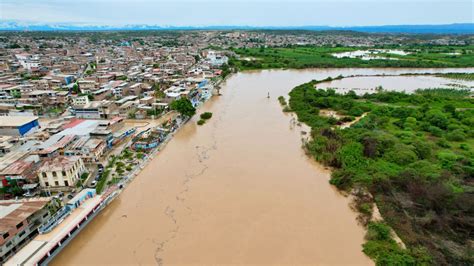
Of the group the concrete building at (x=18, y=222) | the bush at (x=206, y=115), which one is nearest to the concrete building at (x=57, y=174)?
the concrete building at (x=18, y=222)

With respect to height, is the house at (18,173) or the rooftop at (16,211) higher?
the rooftop at (16,211)

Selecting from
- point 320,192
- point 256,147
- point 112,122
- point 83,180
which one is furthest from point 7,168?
point 320,192

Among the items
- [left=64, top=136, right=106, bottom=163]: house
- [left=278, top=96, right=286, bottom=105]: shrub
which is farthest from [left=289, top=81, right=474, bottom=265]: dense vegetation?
[left=64, top=136, right=106, bottom=163]: house

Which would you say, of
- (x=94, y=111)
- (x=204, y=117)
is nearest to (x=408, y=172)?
(x=204, y=117)

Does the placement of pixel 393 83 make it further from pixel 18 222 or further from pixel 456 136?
pixel 18 222

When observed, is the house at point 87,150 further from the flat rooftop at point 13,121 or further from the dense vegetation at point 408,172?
the dense vegetation at point 408,172

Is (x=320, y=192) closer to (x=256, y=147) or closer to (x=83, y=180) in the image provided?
(x=256, y=147)
